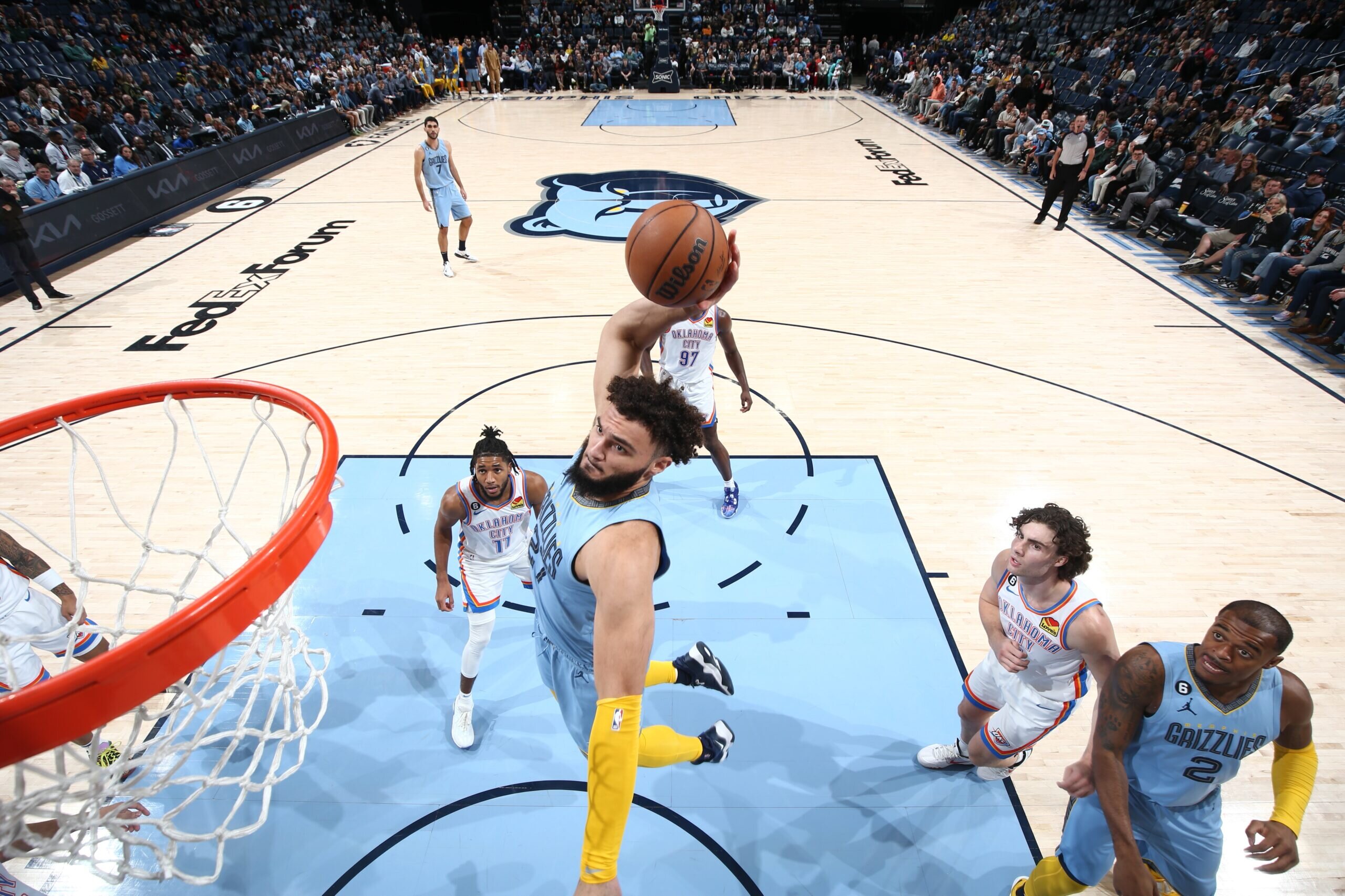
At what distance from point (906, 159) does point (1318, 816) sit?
570 inches

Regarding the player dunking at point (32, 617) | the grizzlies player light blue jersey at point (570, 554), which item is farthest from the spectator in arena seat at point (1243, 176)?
the player dunking at point (32, 617)

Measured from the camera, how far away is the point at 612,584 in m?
1.95

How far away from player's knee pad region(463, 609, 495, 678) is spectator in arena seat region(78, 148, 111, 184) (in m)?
11.4

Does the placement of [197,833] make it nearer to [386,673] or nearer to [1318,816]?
[386,673]

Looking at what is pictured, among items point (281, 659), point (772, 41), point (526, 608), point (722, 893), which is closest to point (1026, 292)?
point (526, 608)

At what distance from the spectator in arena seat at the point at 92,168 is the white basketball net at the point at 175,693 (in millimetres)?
7445

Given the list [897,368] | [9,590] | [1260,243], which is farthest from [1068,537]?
[1260,243]

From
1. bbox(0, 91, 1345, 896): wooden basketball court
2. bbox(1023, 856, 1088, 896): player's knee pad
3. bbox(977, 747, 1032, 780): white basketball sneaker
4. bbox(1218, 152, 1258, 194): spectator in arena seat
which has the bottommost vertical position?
bbox(0, 91, 1345, 896): wooden basketball court

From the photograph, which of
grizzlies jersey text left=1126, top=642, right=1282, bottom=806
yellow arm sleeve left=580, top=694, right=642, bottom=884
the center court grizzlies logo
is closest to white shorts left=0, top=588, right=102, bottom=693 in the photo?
yellow arm sleeve left=580, top=694, right=642, bottom=884

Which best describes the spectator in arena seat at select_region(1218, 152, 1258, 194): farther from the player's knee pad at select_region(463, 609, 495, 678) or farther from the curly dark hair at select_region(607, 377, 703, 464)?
the player's knee pad at select_region(463, 609, 495, 678)

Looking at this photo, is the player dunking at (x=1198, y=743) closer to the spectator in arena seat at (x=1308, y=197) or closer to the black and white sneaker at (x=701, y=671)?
the black and white sneaker at (x=701, y=671)

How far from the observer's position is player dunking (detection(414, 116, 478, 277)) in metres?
8.43

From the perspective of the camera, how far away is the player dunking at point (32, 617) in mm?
2990

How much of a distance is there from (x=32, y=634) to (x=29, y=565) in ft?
1.10
